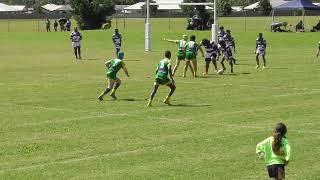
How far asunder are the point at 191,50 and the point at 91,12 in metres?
51.6

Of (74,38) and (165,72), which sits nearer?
(165,72)

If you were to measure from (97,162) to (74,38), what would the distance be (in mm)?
30540

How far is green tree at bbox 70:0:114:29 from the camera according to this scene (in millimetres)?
83188

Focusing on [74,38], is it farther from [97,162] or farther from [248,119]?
[97,162]

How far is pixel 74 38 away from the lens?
44.7 metres

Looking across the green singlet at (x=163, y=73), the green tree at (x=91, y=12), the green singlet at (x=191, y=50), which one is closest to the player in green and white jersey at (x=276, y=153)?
the green singlet at (x=163, y=73)

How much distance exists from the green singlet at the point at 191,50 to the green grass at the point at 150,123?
4.07ft

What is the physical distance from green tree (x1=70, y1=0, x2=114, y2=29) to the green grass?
44.9m

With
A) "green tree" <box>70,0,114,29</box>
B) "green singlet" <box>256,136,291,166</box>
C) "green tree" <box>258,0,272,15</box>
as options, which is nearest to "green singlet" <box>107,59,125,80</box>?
"green singlet" <box>256,136,291,166</box>

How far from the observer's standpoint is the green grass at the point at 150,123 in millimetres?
14266

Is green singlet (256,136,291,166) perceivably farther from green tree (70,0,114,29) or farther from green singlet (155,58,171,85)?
green tree (70,0,114,29)

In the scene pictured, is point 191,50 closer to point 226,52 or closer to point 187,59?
point 187,59

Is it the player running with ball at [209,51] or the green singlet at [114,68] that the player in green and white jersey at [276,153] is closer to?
the green singlet at [114,68]

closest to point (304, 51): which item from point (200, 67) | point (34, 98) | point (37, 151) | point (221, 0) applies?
point (200, 67)
